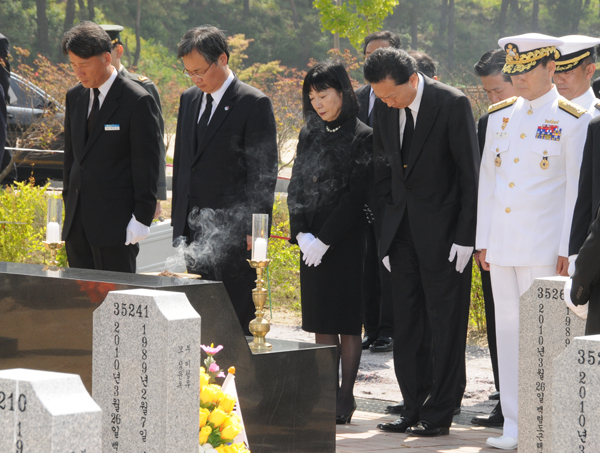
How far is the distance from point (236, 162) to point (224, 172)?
95 millimetres

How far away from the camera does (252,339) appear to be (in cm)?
420

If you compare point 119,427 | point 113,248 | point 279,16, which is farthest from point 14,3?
point 119,427

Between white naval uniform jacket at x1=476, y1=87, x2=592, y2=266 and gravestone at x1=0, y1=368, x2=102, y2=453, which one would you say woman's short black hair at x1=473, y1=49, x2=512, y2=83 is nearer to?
white naval uniform jacket at x1=476, y1=87, x2=592, y2=266

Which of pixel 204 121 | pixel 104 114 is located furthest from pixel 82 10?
pixel 204 121

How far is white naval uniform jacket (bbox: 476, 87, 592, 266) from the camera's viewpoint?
13.8 feet

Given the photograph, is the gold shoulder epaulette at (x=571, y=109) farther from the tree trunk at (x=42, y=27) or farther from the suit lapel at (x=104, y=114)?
the tree trunk at (x=42, y=27)

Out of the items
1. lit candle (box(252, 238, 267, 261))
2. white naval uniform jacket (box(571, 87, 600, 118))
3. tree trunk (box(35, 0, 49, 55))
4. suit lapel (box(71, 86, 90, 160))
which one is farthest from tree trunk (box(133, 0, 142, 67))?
lit candle (box(252, 238, 267, 261))

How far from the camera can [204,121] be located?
5.10 meters

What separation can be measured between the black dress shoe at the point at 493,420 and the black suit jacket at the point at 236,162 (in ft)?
5.57

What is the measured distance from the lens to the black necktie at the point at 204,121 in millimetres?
5090

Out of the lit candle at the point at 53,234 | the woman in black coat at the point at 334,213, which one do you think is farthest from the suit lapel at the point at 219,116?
the lit candle at the point at 53,234

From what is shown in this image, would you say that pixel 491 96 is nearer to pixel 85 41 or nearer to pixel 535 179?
pixel 535 179

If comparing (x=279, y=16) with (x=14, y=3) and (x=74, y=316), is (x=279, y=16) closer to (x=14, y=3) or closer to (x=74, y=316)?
(x=14, y=3)

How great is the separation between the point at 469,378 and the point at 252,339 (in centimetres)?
238
